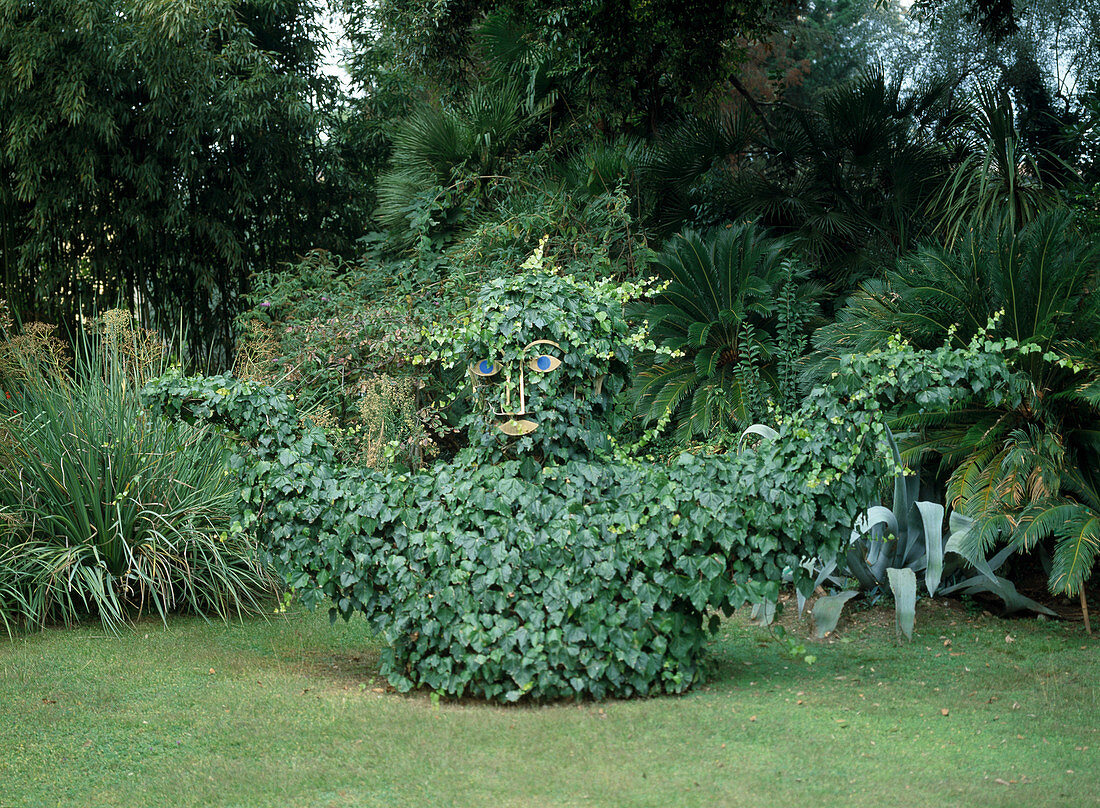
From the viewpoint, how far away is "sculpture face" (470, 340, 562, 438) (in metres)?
3.71

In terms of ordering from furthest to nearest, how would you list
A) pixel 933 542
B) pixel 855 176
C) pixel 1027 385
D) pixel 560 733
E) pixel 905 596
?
pixel 855 176 < pixel 1027 385 < pixel 933 542 < pixel 905 596 < pixel 560 733

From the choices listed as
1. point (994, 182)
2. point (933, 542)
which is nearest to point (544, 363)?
point (933, 542)

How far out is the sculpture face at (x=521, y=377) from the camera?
3.71 metres

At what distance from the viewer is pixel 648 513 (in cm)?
363

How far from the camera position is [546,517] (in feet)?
11.8

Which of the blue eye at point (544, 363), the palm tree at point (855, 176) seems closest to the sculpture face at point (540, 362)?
the blue eye at point (544, 363)

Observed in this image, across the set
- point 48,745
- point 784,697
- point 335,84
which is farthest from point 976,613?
point 335,84

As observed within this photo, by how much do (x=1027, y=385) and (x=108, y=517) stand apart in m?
4.84

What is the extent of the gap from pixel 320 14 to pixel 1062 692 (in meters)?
10.1

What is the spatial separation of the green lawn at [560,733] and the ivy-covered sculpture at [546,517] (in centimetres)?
21

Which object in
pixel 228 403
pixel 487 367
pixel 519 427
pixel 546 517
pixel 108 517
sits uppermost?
pixel 487 367

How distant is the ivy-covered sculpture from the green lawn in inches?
8.4

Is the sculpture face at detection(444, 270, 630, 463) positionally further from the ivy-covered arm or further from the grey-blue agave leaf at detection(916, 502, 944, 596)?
the grey-blue agave leaf at detection(916, 502, 944, 596)

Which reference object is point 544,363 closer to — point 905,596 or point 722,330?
point 905,596
